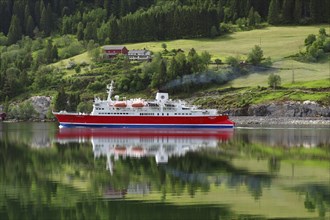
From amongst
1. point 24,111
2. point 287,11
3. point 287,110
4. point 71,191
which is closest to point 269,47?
point 287,11

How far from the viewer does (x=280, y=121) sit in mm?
125000

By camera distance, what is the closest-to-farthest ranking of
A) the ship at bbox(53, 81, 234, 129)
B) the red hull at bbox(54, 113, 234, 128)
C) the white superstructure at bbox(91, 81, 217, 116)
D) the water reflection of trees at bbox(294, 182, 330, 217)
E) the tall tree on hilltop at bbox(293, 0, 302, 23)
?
the water reflection of trees at bbox(294, 182, 330, 217) → the red hull at bbox(54, 113, 234, 128) → the ship at bbox(53, 81, 234, 129) → the white superstructure at bbox(91, 81, 217, 116) → the tall tree on hilltop at bbox(293, 0, 302, 23)

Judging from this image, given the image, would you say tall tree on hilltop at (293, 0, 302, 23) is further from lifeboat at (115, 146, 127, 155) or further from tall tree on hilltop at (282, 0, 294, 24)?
lifeboat at (115, 146, 127, 155)

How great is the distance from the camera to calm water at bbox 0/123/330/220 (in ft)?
101

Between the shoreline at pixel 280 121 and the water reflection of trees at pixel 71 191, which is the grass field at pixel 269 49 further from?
the water reflection of trees at pixel 71 191

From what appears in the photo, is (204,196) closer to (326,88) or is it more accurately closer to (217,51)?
(326,88)

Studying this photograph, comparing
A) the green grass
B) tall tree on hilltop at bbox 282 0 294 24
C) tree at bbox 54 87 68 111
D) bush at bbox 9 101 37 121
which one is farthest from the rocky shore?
tall tree on hilltop at bbox 282 0 294 24

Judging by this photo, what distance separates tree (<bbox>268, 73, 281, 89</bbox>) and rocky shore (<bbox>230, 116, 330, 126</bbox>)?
547 inches

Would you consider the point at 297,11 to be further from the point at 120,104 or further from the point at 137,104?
the point at 120,104

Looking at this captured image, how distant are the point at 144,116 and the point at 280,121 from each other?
2760cm

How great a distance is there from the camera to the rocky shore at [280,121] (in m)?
120

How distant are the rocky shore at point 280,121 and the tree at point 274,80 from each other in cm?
1390

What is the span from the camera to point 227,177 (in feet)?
136

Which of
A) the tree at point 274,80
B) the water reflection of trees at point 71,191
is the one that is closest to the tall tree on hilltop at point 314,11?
the tree at point 274,80
